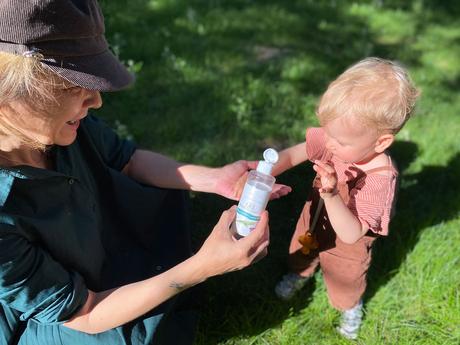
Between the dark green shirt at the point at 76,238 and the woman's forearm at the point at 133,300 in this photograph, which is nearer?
the dark green shirt at the point at 76,238

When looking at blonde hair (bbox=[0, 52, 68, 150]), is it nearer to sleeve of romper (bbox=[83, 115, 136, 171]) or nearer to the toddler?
sleeve of romper (bbox=[83, 115, 136, 171])

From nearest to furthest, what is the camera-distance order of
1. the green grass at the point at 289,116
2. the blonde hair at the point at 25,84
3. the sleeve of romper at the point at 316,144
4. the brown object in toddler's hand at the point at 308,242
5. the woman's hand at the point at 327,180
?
the blonde hair at the point at 25,84 < the woman's hand at the point at 327,180 < the sleeve of romper at the point at 316,144 < the brown object in toddler's hand at the point at 308,242 < the green grass at the point at 289,116

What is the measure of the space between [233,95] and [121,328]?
2.16 meters

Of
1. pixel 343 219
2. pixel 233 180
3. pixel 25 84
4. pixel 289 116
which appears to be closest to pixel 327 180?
pixel 343 219

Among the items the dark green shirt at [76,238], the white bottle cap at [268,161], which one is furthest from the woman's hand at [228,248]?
the dark green shirt at [76,238]

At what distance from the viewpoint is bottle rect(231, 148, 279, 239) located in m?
1.55

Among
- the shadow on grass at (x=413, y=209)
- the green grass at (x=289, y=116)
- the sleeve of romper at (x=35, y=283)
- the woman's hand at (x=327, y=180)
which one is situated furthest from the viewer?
the shadow on grass at (x=413, y=209)

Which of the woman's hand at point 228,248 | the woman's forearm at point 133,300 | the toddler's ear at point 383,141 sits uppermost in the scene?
the toddler's ear at point 383,141

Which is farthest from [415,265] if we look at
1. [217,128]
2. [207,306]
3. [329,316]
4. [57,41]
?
[57,41]

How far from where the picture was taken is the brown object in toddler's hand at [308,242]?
2.21 meters

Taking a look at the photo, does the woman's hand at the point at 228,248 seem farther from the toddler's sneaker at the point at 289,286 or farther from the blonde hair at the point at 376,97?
the toddler's sneaker at the point at 289,286

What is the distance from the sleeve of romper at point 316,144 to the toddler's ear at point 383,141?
0.25 meters

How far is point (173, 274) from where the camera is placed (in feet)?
5.42

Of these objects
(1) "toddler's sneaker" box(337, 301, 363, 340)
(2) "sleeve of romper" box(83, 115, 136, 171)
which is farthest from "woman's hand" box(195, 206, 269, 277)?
(1) "toddler's sneaker" box(337, 301, 363, 340)
